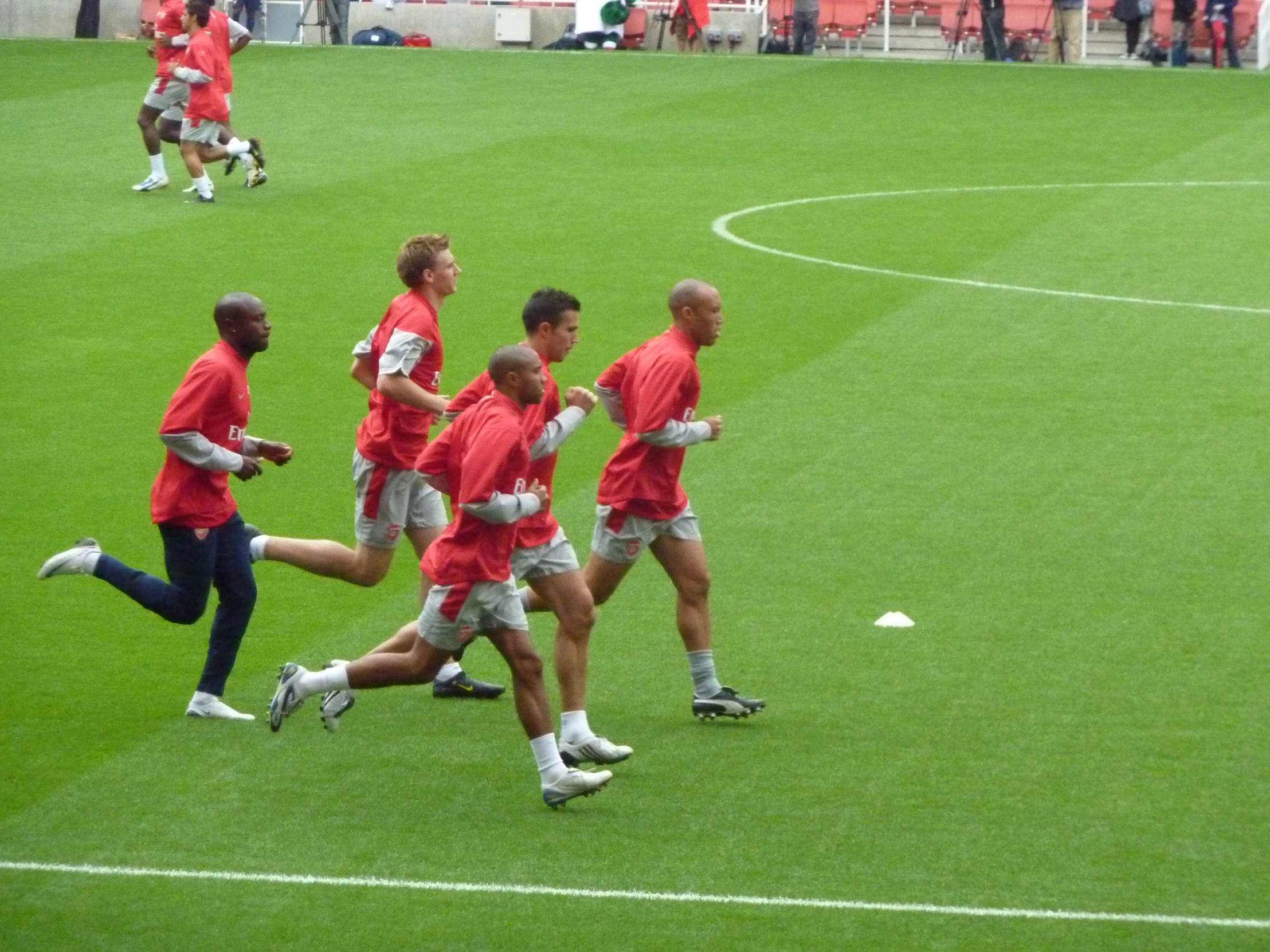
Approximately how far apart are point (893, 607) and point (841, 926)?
4169 millimetres

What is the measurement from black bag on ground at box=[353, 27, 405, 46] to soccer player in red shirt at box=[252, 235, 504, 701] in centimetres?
3065

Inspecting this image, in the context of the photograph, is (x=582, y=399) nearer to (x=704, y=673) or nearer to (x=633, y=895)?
(x=704, y=673)

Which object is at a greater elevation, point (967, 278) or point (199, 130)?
point (199, 130)

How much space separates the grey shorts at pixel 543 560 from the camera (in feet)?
29.2

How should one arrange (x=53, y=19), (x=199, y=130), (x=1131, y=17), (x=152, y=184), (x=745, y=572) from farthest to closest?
(x=53, y=19), (x=1131, y=17), (x=152, y=184), (x=199, y=130), (x=745, y=572)

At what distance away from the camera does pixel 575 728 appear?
8.94m

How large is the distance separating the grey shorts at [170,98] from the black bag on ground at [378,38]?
16.5 meters

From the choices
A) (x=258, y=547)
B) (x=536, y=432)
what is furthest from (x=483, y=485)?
(x=258, y=547)

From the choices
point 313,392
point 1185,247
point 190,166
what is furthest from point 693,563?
point 190,166

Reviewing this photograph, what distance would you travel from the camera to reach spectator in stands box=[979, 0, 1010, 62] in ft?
126

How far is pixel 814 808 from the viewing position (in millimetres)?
8461

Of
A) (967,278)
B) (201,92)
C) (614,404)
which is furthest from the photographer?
(201,92)

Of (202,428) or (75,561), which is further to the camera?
(75,561)

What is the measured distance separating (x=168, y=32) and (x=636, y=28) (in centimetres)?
1678
